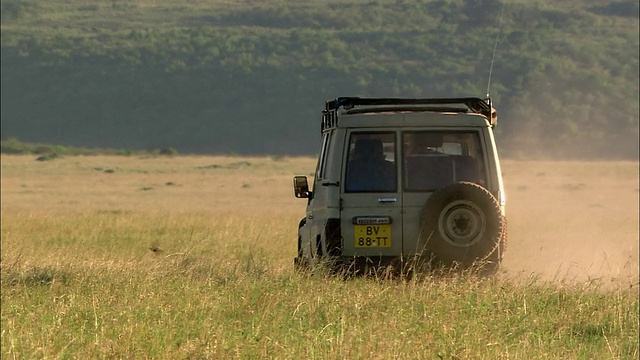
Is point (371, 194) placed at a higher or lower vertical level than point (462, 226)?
higher

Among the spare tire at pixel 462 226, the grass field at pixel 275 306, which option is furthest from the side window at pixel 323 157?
the spare tire at pixel 462 226

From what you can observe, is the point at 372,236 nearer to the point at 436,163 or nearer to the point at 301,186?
the point at 436,163

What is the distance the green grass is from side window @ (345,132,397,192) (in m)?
0.83

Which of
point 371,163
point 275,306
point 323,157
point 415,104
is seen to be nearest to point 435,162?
point 371,163

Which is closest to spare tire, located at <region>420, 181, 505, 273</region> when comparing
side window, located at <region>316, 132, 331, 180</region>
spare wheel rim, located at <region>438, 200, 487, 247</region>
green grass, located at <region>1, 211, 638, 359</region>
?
spare wheel rim, located at <region>438, 200, 487, 247</region>

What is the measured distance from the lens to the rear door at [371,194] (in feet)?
36.4

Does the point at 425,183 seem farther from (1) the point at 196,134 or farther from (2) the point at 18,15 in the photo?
(2) the point at 18,15

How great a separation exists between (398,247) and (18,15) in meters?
86.1

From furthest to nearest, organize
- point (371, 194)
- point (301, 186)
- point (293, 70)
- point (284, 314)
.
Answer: point (293, 70)
point (301, 186)
point (371, 194)
point (284, 314)

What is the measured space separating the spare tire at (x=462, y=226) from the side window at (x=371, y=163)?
1.48 feet

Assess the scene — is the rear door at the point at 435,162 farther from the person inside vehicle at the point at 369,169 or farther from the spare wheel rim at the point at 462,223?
the spare wheel rim at the point at 462,223

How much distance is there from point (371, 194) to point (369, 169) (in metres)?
0.22

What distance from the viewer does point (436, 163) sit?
11.2 metres

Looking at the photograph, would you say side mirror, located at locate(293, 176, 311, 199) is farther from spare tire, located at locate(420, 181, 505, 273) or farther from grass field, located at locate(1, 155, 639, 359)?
spare tire, located at locate(420, 181, 505, 273)
